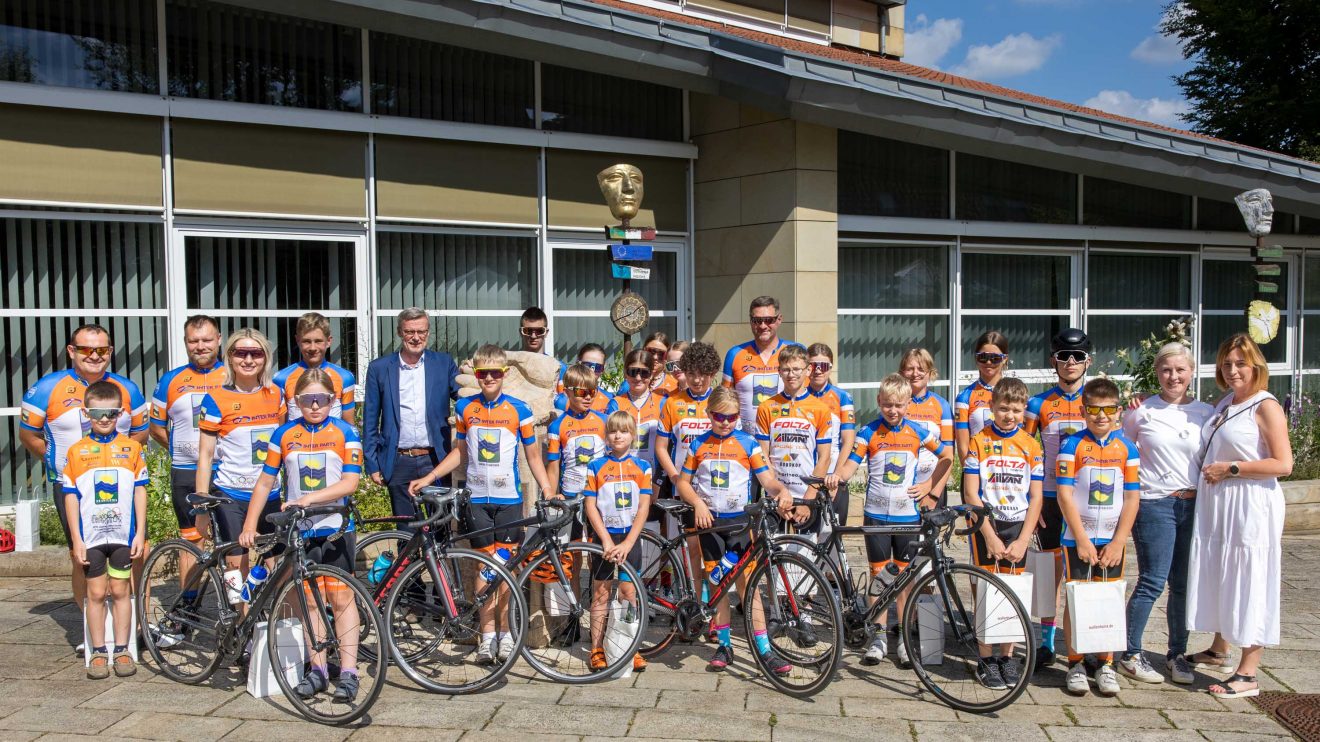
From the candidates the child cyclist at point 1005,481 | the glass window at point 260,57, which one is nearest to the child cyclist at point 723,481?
the child cyclist at point 1005,481

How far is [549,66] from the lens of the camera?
11.1m

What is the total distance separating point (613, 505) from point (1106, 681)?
2713mm

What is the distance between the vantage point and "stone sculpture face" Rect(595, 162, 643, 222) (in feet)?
32.2

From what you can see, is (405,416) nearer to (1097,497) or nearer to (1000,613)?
(1000,613)

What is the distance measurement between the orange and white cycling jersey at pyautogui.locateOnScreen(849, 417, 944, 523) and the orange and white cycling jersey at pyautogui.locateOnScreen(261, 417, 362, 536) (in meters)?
2.83

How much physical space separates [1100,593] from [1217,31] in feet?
95.7

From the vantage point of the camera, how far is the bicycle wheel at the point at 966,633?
494cm

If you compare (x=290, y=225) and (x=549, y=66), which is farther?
(x=549, y=66)

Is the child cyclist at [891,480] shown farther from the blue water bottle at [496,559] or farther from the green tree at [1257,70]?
the green tree at [1257,70]

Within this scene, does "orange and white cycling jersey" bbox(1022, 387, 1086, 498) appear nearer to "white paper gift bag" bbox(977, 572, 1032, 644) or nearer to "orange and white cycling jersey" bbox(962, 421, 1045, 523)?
"orange and white cycling jersey" bbox(962, 421, 1045, 523)

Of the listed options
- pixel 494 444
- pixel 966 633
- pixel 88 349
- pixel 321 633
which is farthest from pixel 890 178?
pixel 321 633

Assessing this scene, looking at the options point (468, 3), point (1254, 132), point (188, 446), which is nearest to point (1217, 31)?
point (1254, 132)

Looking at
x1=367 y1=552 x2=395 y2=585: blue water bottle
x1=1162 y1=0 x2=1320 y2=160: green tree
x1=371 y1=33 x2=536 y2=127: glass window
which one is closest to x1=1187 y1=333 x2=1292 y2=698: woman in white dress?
x1=367 y1=552 x2=395 y2=585: blue water bottle

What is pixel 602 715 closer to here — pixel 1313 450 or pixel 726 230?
pixel 726 230
